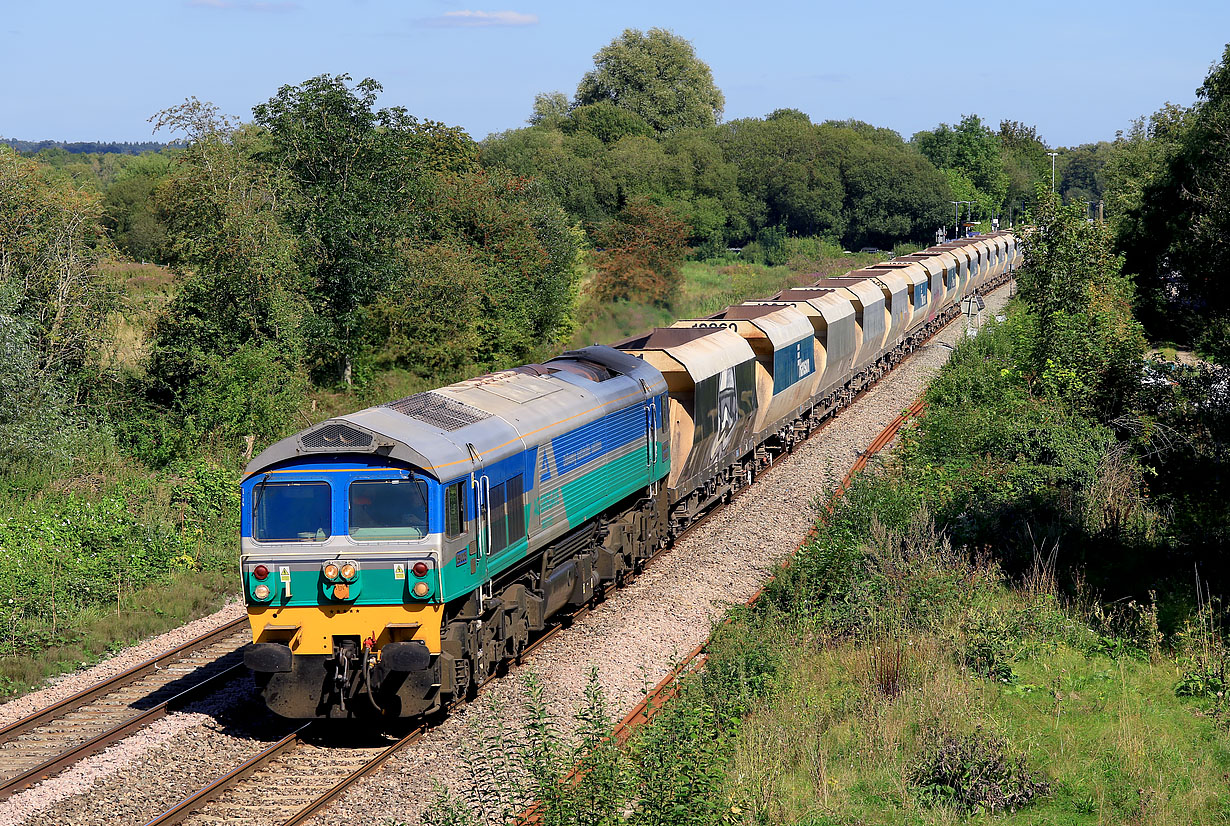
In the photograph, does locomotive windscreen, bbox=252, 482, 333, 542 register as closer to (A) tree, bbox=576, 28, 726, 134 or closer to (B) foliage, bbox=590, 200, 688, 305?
(B) foliage, bbox=590, 200, 688, 305

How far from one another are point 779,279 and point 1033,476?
5689 cm

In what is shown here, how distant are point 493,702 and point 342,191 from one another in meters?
26.3

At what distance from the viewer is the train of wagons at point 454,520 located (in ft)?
39.5

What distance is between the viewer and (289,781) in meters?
A: 11.6

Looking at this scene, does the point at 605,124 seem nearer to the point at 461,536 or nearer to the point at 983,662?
the point at 983,662

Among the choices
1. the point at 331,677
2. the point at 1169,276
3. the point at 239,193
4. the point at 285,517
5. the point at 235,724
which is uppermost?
the point at 239,193

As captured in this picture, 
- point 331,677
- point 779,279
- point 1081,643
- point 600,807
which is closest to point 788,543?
point 1081,643

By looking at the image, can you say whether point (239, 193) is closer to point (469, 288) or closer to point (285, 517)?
point (469, 288)

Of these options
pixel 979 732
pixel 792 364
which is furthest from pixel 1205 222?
pixel 792 364

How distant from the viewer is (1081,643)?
1431cm

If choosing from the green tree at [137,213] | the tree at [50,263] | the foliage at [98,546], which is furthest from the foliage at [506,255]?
the green tree at [137,213]

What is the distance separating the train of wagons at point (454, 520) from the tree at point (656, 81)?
107 meters

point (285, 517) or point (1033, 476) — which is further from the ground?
point (285, 517)

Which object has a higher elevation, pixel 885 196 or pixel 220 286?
pixel 885 196
